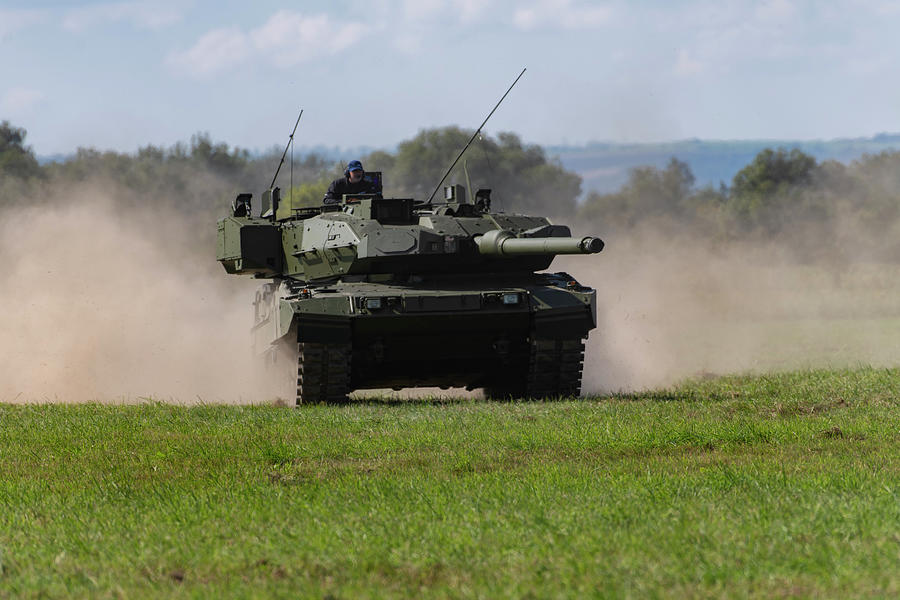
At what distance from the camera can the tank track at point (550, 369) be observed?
15.5m

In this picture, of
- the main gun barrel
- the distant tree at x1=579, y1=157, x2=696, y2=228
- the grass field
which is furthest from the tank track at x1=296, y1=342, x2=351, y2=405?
the distant tree at x1=579, y1=157, x2=696, y2=228

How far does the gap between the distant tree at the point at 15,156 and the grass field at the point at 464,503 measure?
4024 centimetres

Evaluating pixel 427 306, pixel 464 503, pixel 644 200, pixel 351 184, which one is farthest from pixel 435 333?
pixel 644 200

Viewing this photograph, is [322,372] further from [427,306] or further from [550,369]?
[550,369]

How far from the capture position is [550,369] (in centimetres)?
1564

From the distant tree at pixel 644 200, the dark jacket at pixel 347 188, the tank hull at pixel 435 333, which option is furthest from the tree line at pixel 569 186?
the tank hull at pixel 435 333

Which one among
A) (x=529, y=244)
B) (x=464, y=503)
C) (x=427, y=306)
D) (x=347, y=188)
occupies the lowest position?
(x=464, y=503)

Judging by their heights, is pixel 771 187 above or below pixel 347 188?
below

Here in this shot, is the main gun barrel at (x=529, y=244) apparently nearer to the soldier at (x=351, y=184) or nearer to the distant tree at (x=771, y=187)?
the soldier at (x=351, y=184)

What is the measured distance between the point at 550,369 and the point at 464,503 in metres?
7.79

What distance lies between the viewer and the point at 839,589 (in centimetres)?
568

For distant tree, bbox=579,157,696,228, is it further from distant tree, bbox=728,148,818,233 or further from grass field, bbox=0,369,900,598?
grass field, bbox=0,369,900,598

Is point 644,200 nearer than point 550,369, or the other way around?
point 550,369

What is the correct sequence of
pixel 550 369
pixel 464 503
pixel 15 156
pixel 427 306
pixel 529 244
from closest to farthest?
pixel 464 503
pixel 427 306
pixel 529 244
pixel 550 369
pixel 15 156
